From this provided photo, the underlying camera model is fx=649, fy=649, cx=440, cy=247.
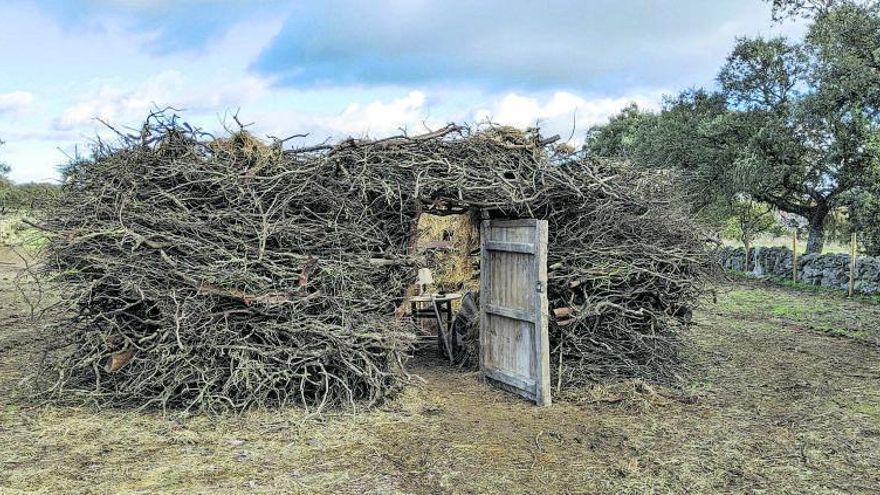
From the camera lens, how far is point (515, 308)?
6758 mm

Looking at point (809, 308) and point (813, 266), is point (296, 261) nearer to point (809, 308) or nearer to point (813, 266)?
point (809, 308)

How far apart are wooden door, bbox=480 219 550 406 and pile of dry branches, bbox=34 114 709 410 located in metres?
0.37

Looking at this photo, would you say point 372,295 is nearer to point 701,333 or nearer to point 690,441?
point 690,441

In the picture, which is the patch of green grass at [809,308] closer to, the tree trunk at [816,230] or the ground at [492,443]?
the tree trunk at [816,230]

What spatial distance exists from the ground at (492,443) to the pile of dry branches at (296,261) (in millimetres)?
407

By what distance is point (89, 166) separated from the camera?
21.9ft

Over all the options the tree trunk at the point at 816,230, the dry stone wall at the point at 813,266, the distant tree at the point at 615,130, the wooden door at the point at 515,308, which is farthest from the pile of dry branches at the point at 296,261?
the distant tree at the point at 615,130

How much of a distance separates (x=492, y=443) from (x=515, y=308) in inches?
70.3

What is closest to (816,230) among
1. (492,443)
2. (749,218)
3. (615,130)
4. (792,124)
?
(749,218)

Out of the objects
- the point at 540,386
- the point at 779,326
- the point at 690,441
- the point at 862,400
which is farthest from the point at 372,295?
the point at 779,326

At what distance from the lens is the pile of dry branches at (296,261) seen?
236 inches

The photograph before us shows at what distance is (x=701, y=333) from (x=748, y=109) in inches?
385

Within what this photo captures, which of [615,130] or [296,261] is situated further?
[615,130]

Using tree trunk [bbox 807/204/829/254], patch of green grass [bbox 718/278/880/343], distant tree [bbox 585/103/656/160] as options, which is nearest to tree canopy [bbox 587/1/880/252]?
tree trunk [bbox 807/204/829/254]
